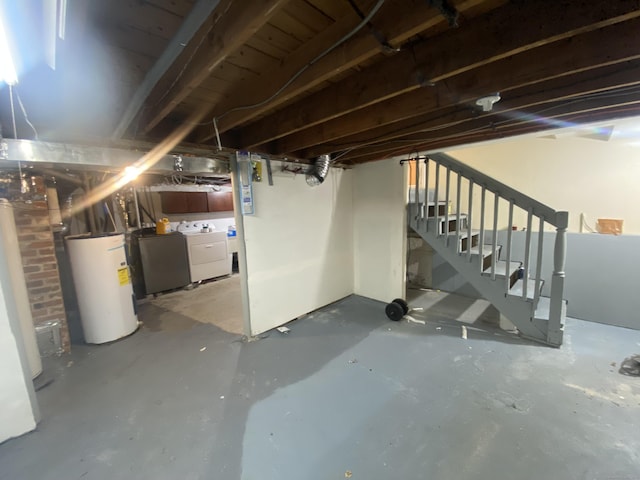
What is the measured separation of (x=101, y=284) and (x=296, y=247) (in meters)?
2.09

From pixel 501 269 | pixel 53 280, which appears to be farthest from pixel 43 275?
pixel 501 269

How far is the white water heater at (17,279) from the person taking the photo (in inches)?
83.5

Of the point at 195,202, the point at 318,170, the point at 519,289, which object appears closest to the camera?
the point at 519,289

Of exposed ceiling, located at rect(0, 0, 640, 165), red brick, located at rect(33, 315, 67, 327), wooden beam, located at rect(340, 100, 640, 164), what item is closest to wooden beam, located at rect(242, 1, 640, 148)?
exposed ceiling, located at rect(0, 0, 640, 165)

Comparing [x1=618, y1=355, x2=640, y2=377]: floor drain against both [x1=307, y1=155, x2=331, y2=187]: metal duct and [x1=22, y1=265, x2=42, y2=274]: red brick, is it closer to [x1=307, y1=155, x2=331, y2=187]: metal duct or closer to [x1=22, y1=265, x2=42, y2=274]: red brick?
[x1=307, y1=155, x2=331, y2=187]: metal duct

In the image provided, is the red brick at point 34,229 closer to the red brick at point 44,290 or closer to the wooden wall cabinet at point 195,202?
the red brick at point 44,290

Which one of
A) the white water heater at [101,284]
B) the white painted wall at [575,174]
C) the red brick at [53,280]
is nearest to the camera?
the red brick at [53,280]

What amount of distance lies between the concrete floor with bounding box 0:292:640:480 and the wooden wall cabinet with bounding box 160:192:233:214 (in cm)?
294

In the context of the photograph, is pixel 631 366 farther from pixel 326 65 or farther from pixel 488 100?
pixel 326 65

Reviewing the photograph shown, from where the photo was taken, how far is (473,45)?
1225 millimetres

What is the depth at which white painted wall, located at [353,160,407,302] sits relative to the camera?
355 cm

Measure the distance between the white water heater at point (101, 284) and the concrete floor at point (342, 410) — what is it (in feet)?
0.63

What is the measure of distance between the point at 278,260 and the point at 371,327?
1348mm

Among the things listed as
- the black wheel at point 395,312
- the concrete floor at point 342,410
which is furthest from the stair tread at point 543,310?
the black wheel at point 395,312
